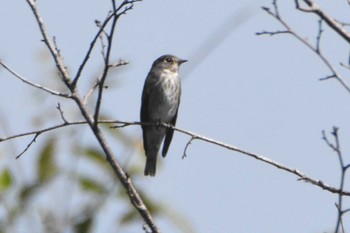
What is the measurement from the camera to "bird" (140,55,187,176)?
9.74 m

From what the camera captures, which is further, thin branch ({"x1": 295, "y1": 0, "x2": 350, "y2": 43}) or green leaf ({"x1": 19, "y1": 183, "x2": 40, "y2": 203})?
green leaf ({"x1": 19, "y1": 183, "x2": 40, "y2": 203})

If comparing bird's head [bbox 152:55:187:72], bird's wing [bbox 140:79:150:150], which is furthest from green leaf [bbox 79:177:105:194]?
bird's head [bbox 152:55:187:72]

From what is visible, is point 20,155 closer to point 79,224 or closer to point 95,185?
point 95,185

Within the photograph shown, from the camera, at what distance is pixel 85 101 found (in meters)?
5.32

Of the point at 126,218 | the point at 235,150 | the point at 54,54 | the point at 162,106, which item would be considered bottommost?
the point at 162,106

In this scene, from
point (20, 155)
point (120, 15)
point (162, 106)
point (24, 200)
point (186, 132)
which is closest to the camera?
point (24, 200)

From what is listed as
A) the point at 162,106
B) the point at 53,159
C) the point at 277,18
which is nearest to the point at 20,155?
the point at 53,159

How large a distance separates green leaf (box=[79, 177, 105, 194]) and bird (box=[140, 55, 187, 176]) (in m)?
4.58

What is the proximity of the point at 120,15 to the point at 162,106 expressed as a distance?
191 inches

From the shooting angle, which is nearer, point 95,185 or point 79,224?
point 79,224

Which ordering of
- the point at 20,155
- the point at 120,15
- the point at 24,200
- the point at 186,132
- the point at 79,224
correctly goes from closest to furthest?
the point at 79,224
the point at 24,200
the point at 120,15
the point at 20,155
the point at 186,132

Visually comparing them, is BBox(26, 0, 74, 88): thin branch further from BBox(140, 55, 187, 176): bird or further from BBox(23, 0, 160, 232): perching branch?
BBox(140, 55, 187, 176): bird

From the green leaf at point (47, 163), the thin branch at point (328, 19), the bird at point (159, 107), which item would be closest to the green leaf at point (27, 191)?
the green leaf at point (47, 163)

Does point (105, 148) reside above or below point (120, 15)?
below
